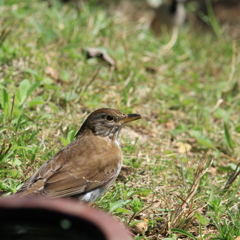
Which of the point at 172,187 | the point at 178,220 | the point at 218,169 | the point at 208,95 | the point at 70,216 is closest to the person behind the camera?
the point at 70,216

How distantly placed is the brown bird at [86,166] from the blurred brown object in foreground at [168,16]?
5117mm

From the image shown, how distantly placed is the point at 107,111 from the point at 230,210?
1.55 metres

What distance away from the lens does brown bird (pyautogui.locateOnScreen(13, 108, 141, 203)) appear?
4043mm

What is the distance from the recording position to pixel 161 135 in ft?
20.1

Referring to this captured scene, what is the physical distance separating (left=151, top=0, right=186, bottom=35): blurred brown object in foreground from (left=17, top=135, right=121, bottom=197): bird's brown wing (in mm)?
5565

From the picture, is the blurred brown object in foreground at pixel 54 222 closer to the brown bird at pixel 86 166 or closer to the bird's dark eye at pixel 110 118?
the brown bird at pixel 86 166

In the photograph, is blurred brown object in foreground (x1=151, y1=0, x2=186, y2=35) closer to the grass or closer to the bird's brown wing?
the grass

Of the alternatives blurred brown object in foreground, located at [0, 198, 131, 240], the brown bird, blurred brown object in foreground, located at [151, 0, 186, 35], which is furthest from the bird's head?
blurred brown object in foreground, located at [151, 0, 186, 35]

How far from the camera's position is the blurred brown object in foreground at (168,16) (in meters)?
9.93

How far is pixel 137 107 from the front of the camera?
6.46 meters

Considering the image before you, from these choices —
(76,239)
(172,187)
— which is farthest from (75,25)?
(76,239)

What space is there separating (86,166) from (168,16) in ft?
20.6

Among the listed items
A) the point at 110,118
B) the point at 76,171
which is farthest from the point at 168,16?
the point at 76,171

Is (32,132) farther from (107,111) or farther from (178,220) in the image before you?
(178,220)
